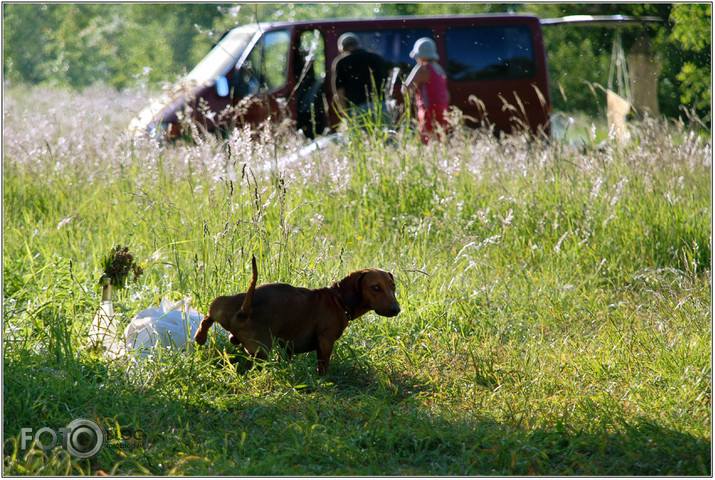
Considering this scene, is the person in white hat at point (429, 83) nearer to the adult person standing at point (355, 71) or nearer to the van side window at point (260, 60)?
the adult person standing at point (355, 71)

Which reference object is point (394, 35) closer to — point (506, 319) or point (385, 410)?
point (506, 319)

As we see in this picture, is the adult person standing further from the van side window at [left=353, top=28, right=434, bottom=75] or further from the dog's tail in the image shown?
the dog's tail

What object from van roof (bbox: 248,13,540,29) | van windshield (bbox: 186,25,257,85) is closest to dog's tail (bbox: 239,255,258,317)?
van windshield (bbox: 186,25,257,85)

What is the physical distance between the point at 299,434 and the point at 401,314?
1.22m

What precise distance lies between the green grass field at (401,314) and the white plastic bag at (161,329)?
0.12 metres

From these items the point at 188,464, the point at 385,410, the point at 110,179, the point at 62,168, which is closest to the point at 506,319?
the point at 385,410

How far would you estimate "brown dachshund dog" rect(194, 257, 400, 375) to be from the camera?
280 centimetres

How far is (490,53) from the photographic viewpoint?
31.3 ft

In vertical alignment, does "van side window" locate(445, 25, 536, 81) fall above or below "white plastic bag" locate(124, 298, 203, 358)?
above

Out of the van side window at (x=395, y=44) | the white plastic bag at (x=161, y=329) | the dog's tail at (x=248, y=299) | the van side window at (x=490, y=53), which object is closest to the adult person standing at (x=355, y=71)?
the van side window at (x=395, y=44)

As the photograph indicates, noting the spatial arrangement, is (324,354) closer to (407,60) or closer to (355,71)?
(355,71)

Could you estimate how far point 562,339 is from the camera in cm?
356

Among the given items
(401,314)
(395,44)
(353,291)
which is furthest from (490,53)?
(353,291)

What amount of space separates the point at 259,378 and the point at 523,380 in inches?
43.6
